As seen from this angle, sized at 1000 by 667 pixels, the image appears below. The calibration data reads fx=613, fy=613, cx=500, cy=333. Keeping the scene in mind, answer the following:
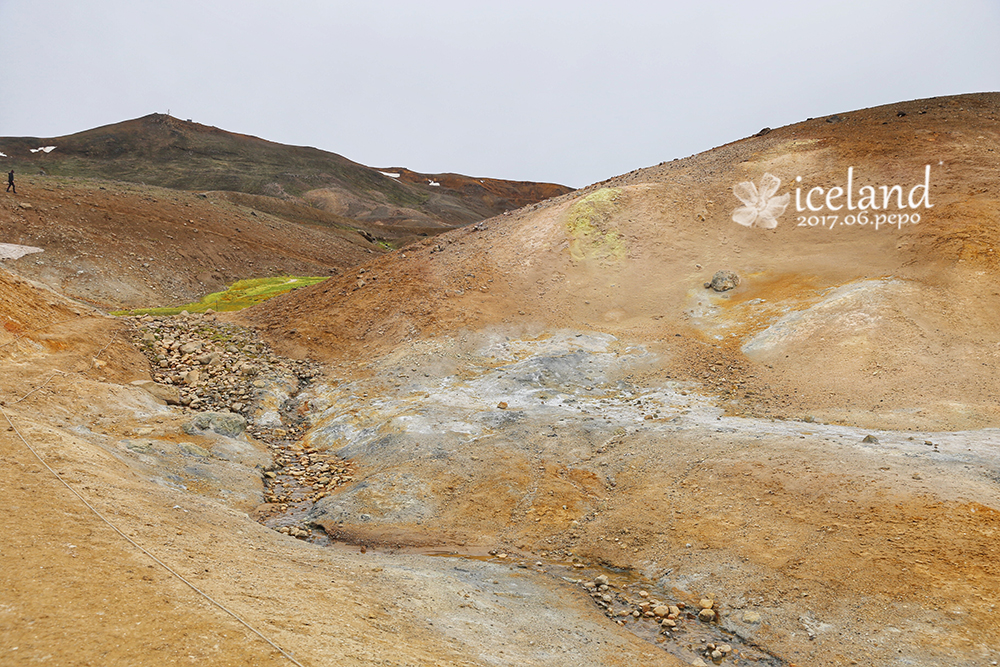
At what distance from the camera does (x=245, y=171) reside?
88.6 meters

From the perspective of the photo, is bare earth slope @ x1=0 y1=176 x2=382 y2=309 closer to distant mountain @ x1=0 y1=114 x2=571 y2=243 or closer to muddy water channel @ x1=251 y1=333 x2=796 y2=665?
distant mountain @ x1=0 y1=114 x2=571 y2=243

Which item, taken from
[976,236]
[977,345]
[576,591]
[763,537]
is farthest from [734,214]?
[576,591]

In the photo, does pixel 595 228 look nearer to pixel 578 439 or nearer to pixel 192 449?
pixel 578 439

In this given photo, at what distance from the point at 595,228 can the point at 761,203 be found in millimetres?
6116

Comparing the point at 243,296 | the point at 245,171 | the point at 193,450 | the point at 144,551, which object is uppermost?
the point at 245,171

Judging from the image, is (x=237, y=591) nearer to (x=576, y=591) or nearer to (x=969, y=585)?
(x=576, y=591)

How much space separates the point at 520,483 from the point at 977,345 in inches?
467

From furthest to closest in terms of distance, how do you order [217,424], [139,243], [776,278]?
[139,243] < [776,278] < [217,424]

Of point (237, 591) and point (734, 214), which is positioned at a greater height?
point (734, 214)

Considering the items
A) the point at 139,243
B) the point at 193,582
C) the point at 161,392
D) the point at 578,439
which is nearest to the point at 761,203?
the point at 578,439

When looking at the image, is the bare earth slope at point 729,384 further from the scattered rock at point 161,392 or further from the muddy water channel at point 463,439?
the scattered rock at point 161,392

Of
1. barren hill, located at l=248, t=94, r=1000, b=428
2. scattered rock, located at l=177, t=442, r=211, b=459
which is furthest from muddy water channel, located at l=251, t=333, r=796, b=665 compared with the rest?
barren hill, located at l=248, t=94, r=1000, b=428

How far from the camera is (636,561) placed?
9.58 meters

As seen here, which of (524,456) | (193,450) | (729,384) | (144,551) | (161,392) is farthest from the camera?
(729,384)
